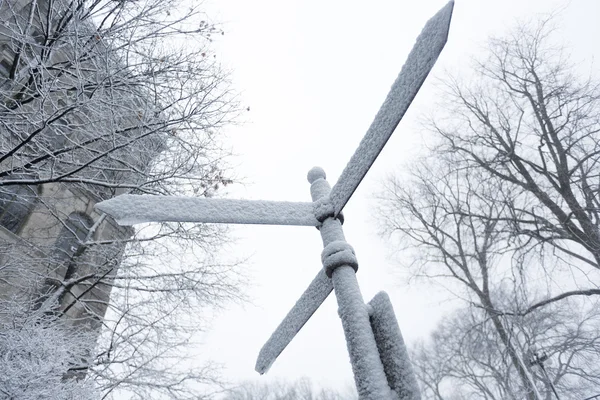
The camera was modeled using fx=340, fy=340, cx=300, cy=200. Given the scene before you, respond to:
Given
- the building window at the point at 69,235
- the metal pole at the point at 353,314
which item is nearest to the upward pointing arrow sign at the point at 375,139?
the metal pole at the point at 353,314

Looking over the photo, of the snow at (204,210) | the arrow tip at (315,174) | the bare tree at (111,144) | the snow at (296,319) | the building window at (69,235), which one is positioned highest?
the building window at (69,235)

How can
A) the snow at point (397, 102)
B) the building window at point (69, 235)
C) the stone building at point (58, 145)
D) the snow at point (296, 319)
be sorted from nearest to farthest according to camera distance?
the snow at point (397, 102) → the snow at point (296, 319) → the stone building at point (58, 145) → the building window at point (69, 235)

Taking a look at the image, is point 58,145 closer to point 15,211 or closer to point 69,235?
point 15,211

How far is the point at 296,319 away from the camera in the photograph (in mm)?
1543

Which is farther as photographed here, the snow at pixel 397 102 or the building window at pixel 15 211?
the building window at pixel 15 211

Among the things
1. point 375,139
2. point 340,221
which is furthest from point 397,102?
point 340,221

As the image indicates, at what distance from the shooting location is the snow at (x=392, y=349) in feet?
3.37

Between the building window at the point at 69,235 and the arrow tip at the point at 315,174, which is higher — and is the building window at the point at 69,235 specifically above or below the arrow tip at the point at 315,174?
above

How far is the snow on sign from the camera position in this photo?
1079 millimetres

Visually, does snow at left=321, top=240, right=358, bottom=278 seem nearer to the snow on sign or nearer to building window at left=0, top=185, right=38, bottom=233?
the snow on sign

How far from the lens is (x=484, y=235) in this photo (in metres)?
10.6

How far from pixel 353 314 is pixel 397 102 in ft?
2.60

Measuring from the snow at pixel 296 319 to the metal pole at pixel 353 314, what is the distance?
0.17 meters

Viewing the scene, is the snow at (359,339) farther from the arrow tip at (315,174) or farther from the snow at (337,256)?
the arrow tip at (315,174)
